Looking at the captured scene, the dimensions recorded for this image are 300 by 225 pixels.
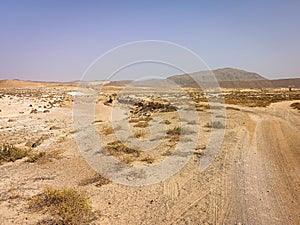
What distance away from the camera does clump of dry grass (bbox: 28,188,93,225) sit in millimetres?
5047

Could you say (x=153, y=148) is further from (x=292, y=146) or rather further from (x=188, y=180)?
(x=292, y=146)

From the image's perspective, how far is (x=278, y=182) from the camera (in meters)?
6.78

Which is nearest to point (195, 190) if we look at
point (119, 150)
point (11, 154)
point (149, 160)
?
point (149, 160)

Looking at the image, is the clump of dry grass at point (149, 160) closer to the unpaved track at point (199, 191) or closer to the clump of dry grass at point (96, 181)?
the unpaved track at point (199, 191)

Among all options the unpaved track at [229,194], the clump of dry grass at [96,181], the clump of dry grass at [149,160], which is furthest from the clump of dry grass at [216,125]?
the clump of dry grass at [96,181]

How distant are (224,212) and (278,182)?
247cm

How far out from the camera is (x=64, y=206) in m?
5.38

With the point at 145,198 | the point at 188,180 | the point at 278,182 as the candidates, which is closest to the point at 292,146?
the point at 278,182

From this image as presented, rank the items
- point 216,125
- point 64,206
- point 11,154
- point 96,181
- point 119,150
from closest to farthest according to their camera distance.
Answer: point 64,206 → point 96,181 → point 11,154 → point 119,150 → point 216,125

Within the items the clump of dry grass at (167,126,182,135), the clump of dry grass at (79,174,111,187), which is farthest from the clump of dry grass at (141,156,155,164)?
the clump of dry grass at (167,126,182,135)

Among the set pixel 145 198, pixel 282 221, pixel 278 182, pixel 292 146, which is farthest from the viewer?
pixel 292 146

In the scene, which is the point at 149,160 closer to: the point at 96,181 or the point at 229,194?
the point at 96,181

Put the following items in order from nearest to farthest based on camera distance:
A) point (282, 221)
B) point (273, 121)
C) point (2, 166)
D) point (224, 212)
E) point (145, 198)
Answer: point (282, 221) < point (224, 212) < point (145, 198) < point (2, 166) < point (273, 121)

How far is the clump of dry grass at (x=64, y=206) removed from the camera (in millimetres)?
5047
